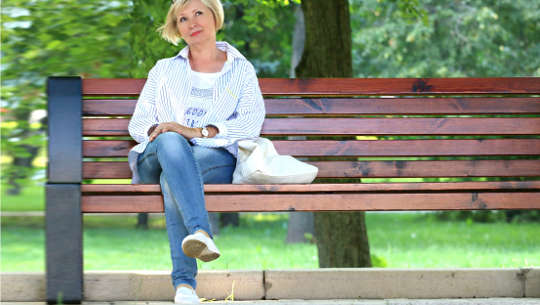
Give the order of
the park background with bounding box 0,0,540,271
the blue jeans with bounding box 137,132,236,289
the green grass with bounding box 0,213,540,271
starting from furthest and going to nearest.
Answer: the green grass with bounding box 0,213,540,271, the park background with bounding box 0,0,540,271, the blue jeans with bounding box 137,132,236,289

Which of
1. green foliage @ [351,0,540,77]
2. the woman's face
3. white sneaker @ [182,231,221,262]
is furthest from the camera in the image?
green foliage @ [351,0,540,77]

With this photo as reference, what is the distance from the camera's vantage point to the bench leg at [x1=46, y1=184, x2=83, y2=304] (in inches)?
150

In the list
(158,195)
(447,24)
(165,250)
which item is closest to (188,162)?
(158,195)

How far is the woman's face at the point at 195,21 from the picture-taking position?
447 centimetres

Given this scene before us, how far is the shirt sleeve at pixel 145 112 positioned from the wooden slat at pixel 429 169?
3.08 ft

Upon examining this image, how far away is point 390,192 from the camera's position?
4.00 m

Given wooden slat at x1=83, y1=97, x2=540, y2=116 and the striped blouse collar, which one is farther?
wooden slat at x1=83, y1=97, x2=540, y2=116

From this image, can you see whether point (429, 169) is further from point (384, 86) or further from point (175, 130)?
point (175, 130)

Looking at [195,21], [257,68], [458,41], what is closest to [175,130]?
[195,21]

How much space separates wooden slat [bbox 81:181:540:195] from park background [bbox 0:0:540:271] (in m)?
2.60

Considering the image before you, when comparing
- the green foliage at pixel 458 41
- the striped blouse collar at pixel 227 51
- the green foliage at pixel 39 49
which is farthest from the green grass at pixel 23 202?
the striped blouse collar at pixel 227 51

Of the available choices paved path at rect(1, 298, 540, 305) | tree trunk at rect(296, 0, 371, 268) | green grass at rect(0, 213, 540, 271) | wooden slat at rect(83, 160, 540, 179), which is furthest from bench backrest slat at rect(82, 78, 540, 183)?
green grass at rect(0, 213, 540, 271)

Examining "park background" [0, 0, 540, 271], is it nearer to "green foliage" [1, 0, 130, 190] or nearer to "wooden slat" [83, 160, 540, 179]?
"green foliage" [1, 0, 130, 190]

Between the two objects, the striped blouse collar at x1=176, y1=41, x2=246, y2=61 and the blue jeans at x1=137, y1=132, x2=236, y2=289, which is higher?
the striped blouse collar at x1=176, y1=41, x2=246, y2=61
